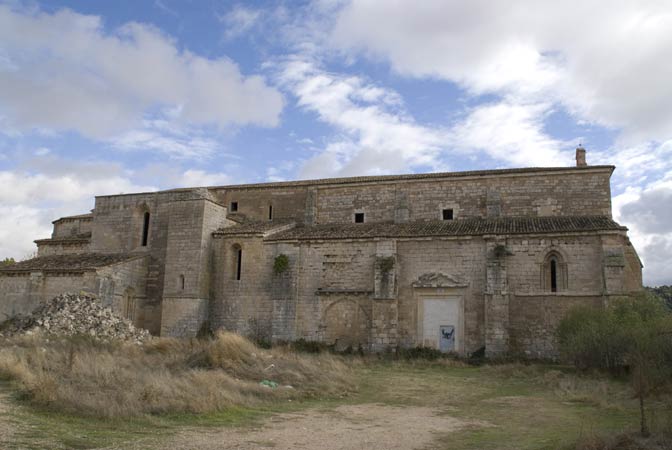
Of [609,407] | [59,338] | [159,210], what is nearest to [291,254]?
[159,210]

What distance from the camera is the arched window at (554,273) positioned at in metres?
21.8

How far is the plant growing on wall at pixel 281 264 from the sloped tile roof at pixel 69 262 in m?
6.87

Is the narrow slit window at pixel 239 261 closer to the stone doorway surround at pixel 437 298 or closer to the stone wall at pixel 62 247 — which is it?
the stone doorway surround at pixel 437 298

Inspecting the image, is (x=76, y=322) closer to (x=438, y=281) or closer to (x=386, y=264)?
(x=386, y=264)

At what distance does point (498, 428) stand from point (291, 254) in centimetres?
1545

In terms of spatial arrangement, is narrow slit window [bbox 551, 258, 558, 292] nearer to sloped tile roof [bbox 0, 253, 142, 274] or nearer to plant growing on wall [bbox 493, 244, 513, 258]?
plant growing on wall [bbox 493, 244, 513, 258]

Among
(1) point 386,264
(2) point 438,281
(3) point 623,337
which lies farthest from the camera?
(1) point 386,264

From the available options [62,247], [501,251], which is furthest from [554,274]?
[62,247]

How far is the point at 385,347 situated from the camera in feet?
75.0

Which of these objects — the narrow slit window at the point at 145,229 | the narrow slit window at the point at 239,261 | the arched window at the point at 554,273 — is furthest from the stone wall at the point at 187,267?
the arched window at the point at 554,273

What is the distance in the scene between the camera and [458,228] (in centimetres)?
2386

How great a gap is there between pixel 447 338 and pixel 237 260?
398 inches

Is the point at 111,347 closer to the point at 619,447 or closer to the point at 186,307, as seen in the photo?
the point at 186,307

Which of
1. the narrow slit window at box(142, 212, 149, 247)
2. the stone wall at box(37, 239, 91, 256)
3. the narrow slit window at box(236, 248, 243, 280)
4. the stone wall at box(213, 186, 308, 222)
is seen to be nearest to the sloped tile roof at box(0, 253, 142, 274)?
the narrow slit window at box(142, 212, 149, 247)
